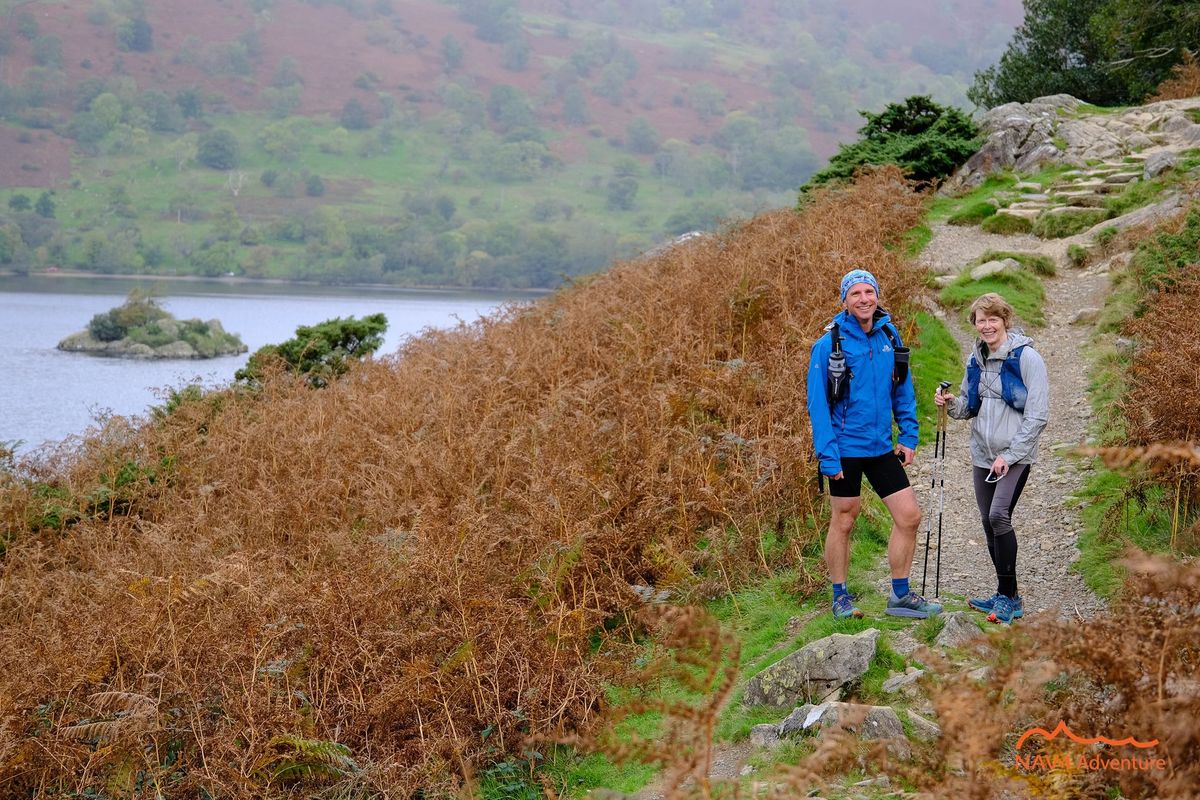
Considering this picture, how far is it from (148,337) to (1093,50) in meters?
40.1

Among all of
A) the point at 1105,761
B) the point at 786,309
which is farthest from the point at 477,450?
the point at 1105,761

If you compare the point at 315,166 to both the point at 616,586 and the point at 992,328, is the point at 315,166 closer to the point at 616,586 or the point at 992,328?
the point at 616,586

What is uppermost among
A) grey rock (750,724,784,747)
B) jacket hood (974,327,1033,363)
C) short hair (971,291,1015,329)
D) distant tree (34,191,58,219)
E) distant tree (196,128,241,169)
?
distant tree (196,128,241,169)

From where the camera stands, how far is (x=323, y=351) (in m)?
18.5

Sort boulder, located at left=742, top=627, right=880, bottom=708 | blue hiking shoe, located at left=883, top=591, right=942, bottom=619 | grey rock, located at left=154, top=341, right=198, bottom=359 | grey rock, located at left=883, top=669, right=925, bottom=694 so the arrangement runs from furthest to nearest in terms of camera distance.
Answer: grey rock, located at left=154, top=341, right=198, bottom=359 → blue hiking shoe, located at left=883, top=591, right=942, bottom=619 → boulder, located at left=742, top=627, right=880, bottom=708 → grey rock, located at left=883, top=669, right=925, bottom=694

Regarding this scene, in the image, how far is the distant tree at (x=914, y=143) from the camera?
2176 centimetres

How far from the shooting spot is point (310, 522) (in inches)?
380

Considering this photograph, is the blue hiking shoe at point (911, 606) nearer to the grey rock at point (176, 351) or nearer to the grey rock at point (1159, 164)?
the grey rock at point (1159, 164)

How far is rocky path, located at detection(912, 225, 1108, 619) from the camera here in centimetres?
684

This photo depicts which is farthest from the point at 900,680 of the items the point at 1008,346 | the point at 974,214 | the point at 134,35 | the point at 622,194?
the point at 134,35

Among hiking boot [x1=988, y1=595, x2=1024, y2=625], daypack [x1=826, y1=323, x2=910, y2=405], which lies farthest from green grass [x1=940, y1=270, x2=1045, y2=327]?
daypack [x1=826, y1=323, x2=910, y2=405]

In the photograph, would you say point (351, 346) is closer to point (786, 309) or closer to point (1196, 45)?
point (786, 309)

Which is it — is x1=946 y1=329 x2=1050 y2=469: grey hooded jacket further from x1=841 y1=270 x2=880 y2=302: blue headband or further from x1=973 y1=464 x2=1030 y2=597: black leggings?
x1=841 y1=270 x2=880 y2=302: blue headband

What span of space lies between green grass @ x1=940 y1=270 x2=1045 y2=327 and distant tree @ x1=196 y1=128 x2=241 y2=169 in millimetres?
158026
